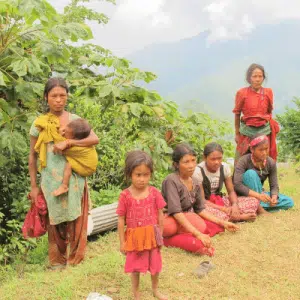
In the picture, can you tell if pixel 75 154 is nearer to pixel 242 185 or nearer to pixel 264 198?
pixel 242 185

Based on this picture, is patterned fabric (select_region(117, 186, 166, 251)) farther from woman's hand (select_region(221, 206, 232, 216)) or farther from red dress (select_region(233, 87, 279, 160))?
red dress (select_region(233, 87, 279, 160))

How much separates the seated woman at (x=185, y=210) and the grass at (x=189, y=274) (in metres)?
0.13

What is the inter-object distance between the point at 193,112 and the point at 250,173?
2387 mm

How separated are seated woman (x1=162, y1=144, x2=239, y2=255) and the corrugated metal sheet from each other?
765 mm

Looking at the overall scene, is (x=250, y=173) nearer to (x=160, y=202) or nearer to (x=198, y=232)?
(x=198, y=232)

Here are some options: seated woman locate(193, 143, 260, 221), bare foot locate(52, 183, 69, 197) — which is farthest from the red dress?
bare foot locate(52, 183, 69, 197)

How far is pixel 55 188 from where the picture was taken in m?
3.78

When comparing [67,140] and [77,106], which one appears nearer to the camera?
[67,140]

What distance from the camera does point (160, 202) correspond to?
3240 mm

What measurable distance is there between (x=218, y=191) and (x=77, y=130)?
2.19 meters

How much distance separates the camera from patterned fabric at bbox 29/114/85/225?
3.77m

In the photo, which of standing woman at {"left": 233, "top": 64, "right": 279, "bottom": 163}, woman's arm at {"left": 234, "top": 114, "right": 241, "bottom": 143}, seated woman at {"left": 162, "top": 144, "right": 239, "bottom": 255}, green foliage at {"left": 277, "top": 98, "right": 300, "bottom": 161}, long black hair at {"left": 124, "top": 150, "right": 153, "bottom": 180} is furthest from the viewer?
green foliage at {"left": 277, "top": 98, "right": 300, "bottom": 161}

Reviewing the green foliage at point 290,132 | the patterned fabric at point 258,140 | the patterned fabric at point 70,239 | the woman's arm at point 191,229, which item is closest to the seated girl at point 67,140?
the patterned fabric at point 70,239

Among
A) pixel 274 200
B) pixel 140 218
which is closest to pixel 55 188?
pixel 140 218
